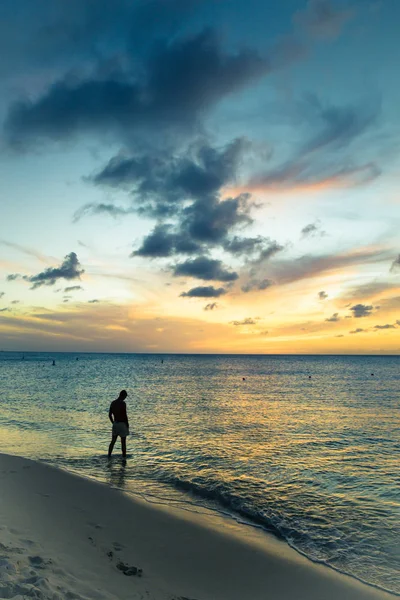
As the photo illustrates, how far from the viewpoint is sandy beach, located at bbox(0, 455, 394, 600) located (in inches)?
270

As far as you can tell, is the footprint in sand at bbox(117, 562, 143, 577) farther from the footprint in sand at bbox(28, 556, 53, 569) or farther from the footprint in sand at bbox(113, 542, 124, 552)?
the footprint in sand at bbox(28, 556, 53, 569)

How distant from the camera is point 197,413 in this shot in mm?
34094

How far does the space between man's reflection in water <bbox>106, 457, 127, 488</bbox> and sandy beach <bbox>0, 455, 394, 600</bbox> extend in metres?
2.00

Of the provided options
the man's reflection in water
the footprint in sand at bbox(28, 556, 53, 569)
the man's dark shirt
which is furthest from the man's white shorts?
the footprint in sand at bbox(28, 556, 53, 569)

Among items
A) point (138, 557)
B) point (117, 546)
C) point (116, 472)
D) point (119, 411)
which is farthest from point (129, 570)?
point (119, 411)

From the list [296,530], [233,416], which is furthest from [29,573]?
[233,416]

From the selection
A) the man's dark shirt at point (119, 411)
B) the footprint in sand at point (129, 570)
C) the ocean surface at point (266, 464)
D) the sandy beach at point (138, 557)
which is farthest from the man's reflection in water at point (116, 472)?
the footprint in sand at point (129, 570)

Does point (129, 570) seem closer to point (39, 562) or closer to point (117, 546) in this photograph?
point (117, 546)

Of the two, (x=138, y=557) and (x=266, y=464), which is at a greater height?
(x=138, y=557)

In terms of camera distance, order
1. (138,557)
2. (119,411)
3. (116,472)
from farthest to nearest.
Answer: (119,411) → (116,472) → (138,557)

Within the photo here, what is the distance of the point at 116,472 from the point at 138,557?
25.3ft

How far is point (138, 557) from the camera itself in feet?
28.0

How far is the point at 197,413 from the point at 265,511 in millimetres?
22306

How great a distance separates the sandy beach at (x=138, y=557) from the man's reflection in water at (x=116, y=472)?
6.55 feet
